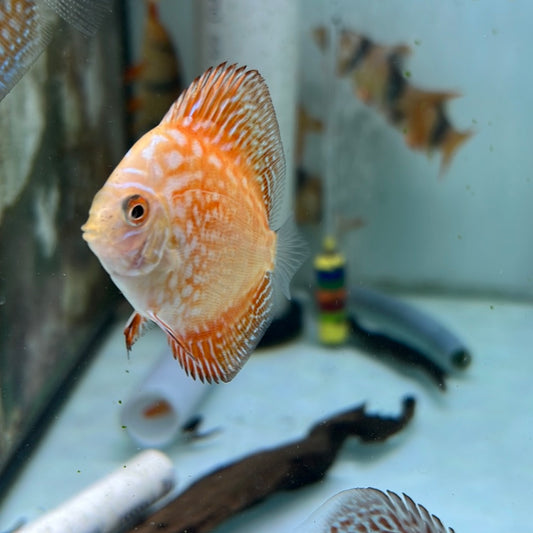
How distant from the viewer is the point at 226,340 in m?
0.64

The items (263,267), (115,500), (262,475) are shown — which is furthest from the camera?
(262,475)

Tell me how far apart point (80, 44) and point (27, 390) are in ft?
2.32

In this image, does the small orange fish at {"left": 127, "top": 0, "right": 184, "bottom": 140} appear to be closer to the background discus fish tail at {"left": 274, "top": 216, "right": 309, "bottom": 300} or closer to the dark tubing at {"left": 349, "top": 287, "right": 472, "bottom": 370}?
the background discus fish tail at {"left": 274, "top": 216, "right": 309, "bottom": 300}

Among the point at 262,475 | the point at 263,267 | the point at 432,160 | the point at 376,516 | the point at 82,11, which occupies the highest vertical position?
the point at 82,11

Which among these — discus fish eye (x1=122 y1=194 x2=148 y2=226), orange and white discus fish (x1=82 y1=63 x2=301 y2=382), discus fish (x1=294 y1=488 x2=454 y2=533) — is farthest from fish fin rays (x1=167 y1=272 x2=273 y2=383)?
discus fish (x1=294 y1=488 x2=454 y2=533)

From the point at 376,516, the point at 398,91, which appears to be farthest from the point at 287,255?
the point at 398,91

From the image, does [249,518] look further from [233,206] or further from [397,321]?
[397,321]

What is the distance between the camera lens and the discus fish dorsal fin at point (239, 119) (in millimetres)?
611

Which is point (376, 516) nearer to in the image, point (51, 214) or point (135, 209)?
point (135, 209)

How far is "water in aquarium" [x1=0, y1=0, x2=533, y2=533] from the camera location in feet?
2.06

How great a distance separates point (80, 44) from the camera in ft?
3.49

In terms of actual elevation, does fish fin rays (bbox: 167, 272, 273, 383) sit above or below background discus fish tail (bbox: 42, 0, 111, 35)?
below

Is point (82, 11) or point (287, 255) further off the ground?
point (82, 11)

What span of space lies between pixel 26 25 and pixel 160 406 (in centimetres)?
81
